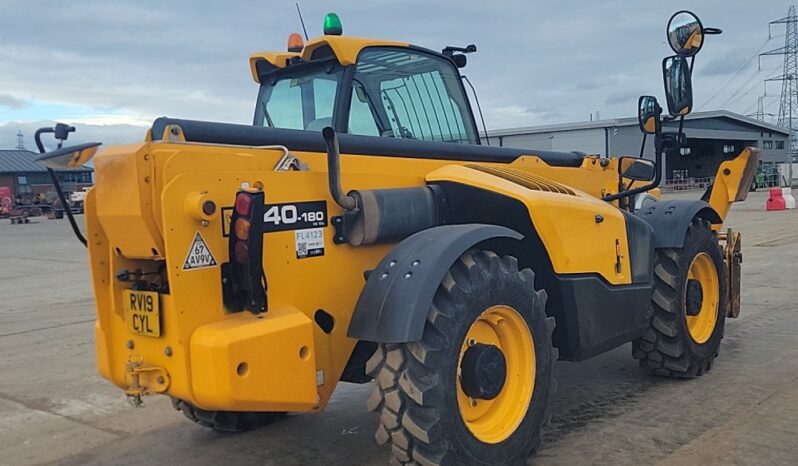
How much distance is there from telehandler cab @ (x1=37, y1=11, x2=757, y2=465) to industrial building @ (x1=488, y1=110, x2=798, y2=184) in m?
19.6

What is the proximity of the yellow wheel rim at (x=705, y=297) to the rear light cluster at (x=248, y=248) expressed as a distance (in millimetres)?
3685

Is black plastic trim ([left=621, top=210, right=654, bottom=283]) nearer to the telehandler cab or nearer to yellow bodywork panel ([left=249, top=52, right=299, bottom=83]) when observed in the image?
the telehandler cab

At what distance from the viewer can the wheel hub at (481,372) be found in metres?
3.46

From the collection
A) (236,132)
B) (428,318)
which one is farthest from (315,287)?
(236,132)

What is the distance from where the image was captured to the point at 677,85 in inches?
182

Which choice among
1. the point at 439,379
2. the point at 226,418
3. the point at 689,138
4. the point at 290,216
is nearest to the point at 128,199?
the point at 290,216

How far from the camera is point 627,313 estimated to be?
4531 mm

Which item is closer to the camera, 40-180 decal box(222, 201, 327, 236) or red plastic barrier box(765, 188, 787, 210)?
40-180 decal box(222, 201, 327, 236)

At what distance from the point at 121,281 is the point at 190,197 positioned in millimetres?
642

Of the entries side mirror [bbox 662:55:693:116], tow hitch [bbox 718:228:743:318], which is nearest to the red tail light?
side mirror [bbox 662:55:693:116]

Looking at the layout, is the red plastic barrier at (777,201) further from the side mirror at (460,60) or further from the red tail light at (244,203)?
the red tail light at (244,203)

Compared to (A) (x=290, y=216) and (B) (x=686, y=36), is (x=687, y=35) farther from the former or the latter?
(A) (x=290, y=216)

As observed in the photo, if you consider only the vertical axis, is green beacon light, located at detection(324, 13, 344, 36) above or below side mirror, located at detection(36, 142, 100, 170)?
above

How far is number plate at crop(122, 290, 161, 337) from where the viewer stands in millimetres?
3086
